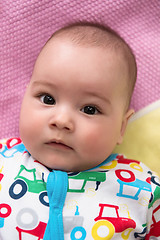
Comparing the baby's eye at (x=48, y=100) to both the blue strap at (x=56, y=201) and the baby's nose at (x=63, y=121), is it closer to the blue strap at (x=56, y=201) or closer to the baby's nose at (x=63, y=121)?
the baby's nose at (x=63, y=121)

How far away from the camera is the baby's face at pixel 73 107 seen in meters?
1.14

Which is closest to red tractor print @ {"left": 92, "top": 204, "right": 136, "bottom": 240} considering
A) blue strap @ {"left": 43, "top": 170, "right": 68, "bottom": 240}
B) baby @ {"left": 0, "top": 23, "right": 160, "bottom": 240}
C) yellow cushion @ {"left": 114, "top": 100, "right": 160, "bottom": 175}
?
baby @ {"left": 0, "top": 23, "right": 160, "bottom": 240}

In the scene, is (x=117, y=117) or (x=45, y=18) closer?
(x=117, y=117)

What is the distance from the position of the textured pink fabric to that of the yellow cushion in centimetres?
6

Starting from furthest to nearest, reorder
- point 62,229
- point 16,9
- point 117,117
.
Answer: point 16,9 → point 117,117 → point 62,229

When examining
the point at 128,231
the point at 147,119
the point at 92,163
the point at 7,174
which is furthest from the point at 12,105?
the point at 128,231

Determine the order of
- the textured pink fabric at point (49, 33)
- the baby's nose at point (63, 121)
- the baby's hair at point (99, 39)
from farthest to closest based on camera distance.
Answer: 1. the textured pink fabric at point (49, 33)
2. the baby's hair at point (99, 39)
3. the baby's nose at point (63, 121)

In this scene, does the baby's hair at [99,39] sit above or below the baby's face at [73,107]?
above

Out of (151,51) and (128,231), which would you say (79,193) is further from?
(151,51)

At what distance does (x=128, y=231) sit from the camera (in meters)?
1.19

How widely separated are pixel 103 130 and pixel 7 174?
36cm

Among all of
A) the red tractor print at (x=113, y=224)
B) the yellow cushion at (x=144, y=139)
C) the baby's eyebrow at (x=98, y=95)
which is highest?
the baby's eyebrow at (x=98, y=95)

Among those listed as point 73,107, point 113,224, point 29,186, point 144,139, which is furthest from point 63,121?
point 144,139

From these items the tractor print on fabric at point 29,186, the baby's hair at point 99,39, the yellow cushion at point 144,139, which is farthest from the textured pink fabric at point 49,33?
the tractor print on fabric at point 29,186
